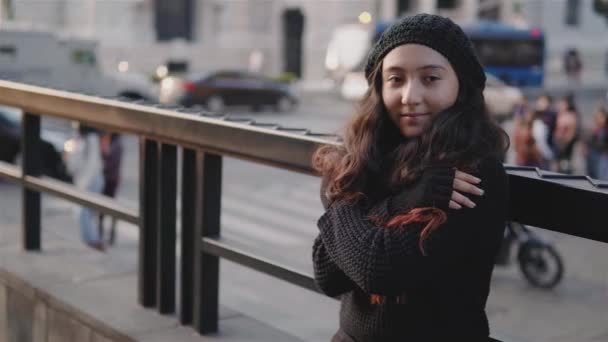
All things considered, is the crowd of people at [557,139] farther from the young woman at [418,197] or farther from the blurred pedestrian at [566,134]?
the young woman at [418,197]

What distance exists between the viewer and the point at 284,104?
31625 mm

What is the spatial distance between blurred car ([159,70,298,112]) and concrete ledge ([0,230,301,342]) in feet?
82.7

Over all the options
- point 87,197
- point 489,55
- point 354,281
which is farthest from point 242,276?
point 489,55

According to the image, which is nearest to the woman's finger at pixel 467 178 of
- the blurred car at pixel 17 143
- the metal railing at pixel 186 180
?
the metal railing at pixel 186 180

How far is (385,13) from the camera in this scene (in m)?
46.5

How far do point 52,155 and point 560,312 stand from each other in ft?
25.6

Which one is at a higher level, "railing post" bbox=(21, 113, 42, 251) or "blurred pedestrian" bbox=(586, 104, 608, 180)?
"railing post" bbox=(21, 113, 42, 251)

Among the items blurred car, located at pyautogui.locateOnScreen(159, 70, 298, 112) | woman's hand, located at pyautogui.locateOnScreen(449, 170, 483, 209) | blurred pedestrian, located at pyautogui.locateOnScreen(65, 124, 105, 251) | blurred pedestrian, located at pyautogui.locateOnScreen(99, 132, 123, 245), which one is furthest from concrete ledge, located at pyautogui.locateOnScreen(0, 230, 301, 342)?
blurred car, located at pyautogui.locateOnScreen(159, 70, 298, 112)

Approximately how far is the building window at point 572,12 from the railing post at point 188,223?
48.5 meters

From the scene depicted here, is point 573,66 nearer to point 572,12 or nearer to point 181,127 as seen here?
point 572,12

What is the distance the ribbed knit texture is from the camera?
1.92 meters

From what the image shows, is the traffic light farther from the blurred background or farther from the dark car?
the dark car

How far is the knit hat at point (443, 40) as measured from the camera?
2.01m

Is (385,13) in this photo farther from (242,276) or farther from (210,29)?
(242,276)
